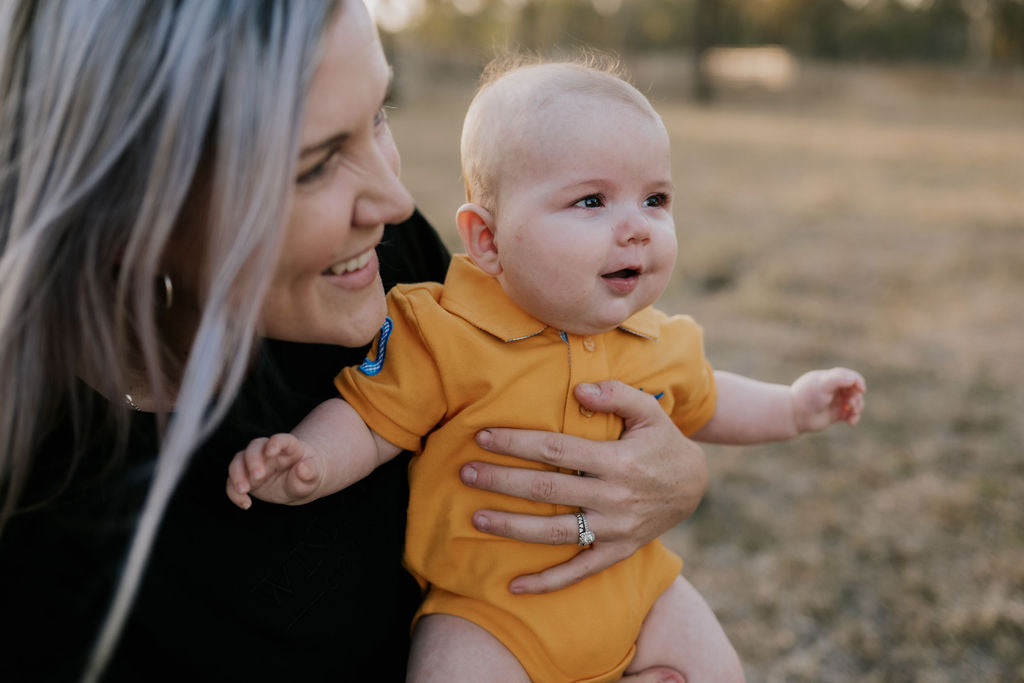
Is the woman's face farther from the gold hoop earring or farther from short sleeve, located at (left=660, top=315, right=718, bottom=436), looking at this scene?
short sleeve, located at (left=660, top=315, right=718, bottom=436)

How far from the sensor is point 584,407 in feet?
5.33

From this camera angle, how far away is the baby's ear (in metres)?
1.65

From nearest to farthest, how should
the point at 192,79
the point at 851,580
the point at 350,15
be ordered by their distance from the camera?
the point at 192,79 < the point at 350,15 < the point at 851,580

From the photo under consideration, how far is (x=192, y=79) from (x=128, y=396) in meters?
0.54

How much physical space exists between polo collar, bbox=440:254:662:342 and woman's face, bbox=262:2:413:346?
0.69 feet

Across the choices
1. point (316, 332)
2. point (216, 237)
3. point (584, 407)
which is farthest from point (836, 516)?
point (216, 237)

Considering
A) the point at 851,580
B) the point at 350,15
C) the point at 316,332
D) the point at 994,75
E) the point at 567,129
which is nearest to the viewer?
the point at 350,15

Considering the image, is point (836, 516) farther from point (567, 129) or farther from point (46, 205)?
point (46, 205)

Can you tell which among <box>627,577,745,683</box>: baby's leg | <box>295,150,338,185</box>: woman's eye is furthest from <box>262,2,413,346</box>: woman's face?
<box>627,577,745,683</box>: baby's leg

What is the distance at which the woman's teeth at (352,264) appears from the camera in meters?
1.38

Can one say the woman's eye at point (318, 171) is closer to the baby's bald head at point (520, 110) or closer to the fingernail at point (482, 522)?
the baby's bald head at point (520, 110)

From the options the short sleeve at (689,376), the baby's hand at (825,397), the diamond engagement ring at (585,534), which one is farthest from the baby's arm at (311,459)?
the baby's hand at (825,397)

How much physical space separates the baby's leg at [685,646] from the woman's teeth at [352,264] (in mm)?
894

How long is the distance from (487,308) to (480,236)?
5.5 inches
